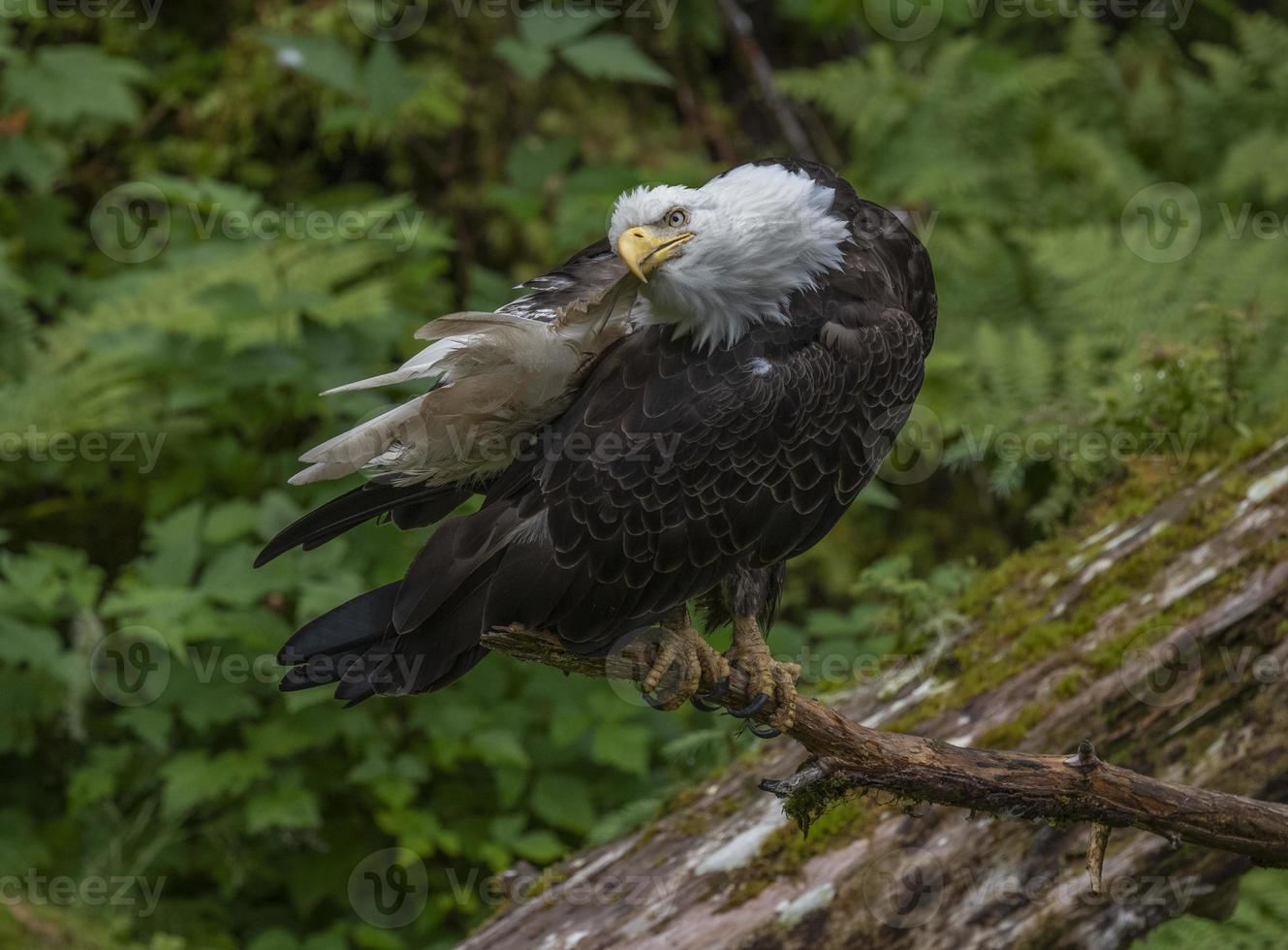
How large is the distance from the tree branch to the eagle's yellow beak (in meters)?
1.08

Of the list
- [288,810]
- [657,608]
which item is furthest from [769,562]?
[288,810]

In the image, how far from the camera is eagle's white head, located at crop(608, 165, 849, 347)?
304 cm

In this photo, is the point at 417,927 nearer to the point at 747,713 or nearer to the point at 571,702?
the point at 571,702

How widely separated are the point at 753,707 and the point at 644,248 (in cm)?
118

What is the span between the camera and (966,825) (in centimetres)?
356

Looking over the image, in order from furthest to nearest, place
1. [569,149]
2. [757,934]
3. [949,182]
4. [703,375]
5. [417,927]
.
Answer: [949,182]
[569,149]
[417,927]
[757,934]
[703,375]

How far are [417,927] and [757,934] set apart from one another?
1.68m

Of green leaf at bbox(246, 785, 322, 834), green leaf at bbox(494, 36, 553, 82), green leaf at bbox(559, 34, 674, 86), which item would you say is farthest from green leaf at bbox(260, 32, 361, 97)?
green leaf at bbox(246, 785, 322, 834)

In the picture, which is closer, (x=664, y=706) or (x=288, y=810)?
(x=664, y=706)

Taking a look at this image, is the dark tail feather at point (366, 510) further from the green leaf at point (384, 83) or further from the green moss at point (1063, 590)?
the green leaf at point (384, 83)

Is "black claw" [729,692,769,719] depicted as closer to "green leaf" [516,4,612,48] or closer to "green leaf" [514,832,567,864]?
"green leaf" [514,832,567,864]

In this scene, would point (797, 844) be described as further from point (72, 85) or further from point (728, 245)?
point (72, 85)

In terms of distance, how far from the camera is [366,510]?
3412 millimetres

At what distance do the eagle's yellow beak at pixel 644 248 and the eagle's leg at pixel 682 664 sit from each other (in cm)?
91
